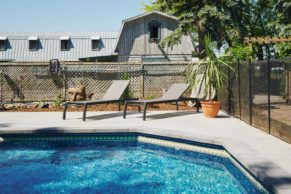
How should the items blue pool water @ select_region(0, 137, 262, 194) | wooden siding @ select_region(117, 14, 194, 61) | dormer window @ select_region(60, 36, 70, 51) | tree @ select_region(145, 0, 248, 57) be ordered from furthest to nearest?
dormer window @ select_region(60, 36, 70, 51), wooden siding @ select_region(117, 14, 194, 61), tree @ select_region(145, 0, 248, 57), blue pool water @ select_region(0, 137, 262, 194)

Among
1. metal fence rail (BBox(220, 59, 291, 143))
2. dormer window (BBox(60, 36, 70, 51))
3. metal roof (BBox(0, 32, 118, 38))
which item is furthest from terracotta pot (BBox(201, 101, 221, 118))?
dormer window (BBox(60, 36, 70, 51))

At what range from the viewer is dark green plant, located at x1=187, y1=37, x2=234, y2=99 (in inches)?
382

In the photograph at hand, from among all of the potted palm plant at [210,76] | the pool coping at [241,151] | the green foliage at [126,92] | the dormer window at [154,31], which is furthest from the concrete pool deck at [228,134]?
the dormer window at [154,31]

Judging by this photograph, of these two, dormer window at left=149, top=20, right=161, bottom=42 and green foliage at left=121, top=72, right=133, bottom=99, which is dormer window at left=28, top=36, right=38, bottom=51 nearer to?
dormer window at left=149, top=20, right=161, bottom=42

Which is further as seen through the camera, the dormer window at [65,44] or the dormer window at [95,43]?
the dormer window at [65,44]

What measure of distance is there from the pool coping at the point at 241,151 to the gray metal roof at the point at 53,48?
2674 centimetres

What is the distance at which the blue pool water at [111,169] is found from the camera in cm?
467

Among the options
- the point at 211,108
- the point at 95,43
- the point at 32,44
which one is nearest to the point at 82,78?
the point at 211,108

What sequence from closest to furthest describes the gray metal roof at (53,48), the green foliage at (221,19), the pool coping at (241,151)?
the pool coping at (241,151), the green foliage at (221,19), the gray metal roof at (53,48)

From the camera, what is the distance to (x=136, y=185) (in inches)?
191

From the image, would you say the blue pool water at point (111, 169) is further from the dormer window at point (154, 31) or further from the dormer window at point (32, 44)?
the dormer window at point (32, 44)

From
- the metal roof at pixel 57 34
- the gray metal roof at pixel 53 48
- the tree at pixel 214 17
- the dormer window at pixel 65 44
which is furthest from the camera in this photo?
the metal roof at pixel 57 34

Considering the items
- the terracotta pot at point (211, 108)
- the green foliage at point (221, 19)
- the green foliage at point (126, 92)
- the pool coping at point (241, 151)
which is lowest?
the pool coping at point (241, 151)

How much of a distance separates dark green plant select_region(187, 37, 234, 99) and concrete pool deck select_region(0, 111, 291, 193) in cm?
109
